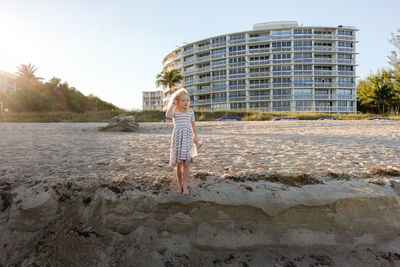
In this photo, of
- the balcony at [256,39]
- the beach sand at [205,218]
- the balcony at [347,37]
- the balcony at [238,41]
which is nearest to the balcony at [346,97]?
the balcony at [347,37]

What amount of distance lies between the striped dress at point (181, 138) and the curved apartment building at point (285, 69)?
42425mm

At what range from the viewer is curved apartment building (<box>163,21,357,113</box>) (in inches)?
1704

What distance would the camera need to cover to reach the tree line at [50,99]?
26344mm

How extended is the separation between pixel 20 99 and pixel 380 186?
1333 inches

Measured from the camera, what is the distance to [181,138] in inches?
108

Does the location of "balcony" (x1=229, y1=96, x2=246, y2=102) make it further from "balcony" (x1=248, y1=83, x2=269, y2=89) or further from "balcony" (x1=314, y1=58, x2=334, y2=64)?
"balcony" (x1=314, y1=58, x2=334, y2=64)

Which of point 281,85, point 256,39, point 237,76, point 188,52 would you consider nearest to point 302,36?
point 256,39

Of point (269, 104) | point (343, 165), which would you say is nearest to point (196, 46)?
point (269, 104)

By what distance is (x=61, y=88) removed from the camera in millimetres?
28531

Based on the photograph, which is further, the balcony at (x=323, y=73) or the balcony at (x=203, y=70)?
the balcony at (x=203, y=70)

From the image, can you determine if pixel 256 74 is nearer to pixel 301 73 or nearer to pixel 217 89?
pixel 217 89

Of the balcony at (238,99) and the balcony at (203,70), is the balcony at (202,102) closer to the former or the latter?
the balcony at (238,99)

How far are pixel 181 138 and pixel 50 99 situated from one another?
30880mm

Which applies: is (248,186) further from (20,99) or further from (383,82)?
(383,82)
